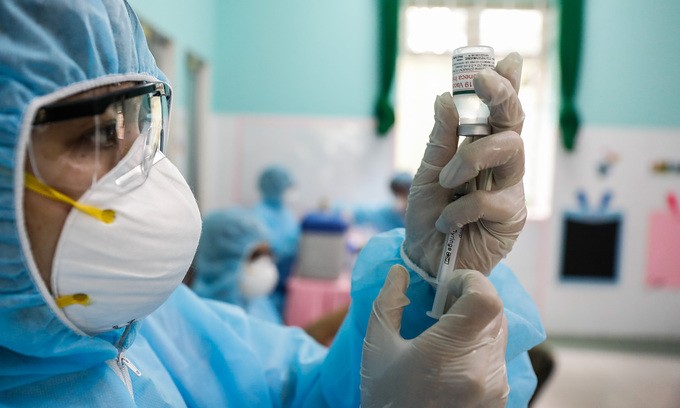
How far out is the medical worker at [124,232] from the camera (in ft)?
1.88

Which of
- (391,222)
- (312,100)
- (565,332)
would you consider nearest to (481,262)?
(391,222)

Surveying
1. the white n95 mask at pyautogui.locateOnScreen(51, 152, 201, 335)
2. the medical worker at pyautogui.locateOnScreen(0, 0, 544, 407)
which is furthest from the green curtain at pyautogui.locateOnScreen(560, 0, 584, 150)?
the white n95 mask at pyautogui.locateOnScreen(51, 152, 201, 335)

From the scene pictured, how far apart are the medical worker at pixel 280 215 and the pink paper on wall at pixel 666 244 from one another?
116 inches

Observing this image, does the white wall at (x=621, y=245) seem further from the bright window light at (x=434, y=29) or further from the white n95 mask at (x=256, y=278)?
the white n95 mask at (x=256, y=278)

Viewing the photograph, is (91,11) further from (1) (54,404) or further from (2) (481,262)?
(2) (481,262)

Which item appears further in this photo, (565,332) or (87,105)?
(565,332)

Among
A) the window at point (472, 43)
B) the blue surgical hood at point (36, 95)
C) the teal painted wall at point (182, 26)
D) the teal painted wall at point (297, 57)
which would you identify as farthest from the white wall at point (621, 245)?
the blue surgical hood at point (36, 95)

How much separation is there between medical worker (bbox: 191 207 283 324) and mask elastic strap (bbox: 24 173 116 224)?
5.82ft

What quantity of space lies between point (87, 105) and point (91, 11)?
0.37 ft

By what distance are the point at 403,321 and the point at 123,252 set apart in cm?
44

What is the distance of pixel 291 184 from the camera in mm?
3857

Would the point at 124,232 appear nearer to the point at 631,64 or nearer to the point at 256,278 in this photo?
the point at 256,278

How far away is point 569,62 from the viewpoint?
4.04m

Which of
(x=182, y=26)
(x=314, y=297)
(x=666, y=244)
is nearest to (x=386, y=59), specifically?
(x=182, y=26)
